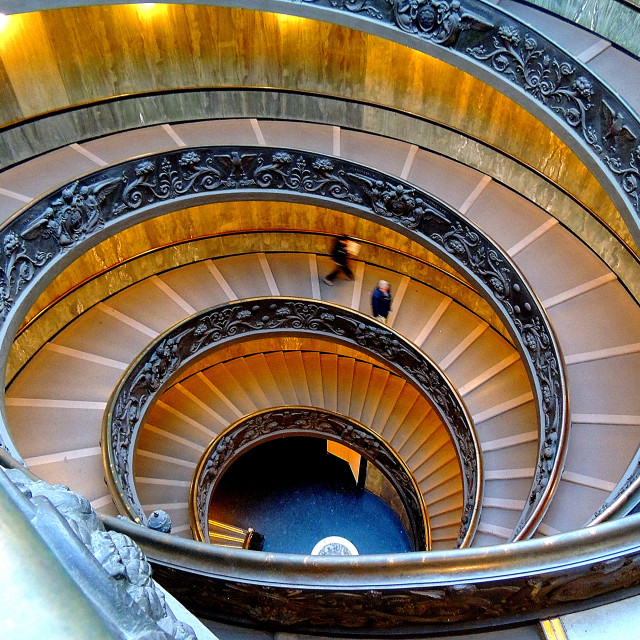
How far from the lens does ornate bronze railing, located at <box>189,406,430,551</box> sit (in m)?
12.3

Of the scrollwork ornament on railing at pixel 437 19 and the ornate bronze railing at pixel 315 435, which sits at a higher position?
the scrollwork ornament on railing at pixel 437 19

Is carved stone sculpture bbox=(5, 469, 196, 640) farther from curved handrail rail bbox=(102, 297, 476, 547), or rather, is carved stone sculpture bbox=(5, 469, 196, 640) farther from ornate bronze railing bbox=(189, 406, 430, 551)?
ornate bronze railing bbox=(189, 406, 430, 551)

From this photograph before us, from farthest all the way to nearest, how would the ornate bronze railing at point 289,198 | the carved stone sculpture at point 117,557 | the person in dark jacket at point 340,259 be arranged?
the person in dark jacket at point 340,259 < the ornate bronze railing at point 289,198 < the carved stone sculpture at point 117,557

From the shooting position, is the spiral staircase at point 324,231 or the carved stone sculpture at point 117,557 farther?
the spiral staircase at point 324,231

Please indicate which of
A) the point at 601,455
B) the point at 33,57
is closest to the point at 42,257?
the point at 33,57

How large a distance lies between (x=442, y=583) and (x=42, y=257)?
23.7ft

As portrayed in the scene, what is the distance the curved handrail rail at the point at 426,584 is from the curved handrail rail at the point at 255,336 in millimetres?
4303

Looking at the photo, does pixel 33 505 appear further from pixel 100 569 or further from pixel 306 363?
pixel 306 363

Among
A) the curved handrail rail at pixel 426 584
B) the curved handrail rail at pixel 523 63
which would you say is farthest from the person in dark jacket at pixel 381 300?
the curved handrail rail at pixel 426 584

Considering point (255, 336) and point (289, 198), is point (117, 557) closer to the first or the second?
point (289, 198)

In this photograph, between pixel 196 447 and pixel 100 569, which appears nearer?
pixel 100 569

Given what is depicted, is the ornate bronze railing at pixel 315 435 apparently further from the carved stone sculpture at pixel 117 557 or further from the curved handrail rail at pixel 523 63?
the carved stone sculpture at pixel 117 557

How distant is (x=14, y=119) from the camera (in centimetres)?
937

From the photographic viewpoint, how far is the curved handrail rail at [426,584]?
11.1 feet
